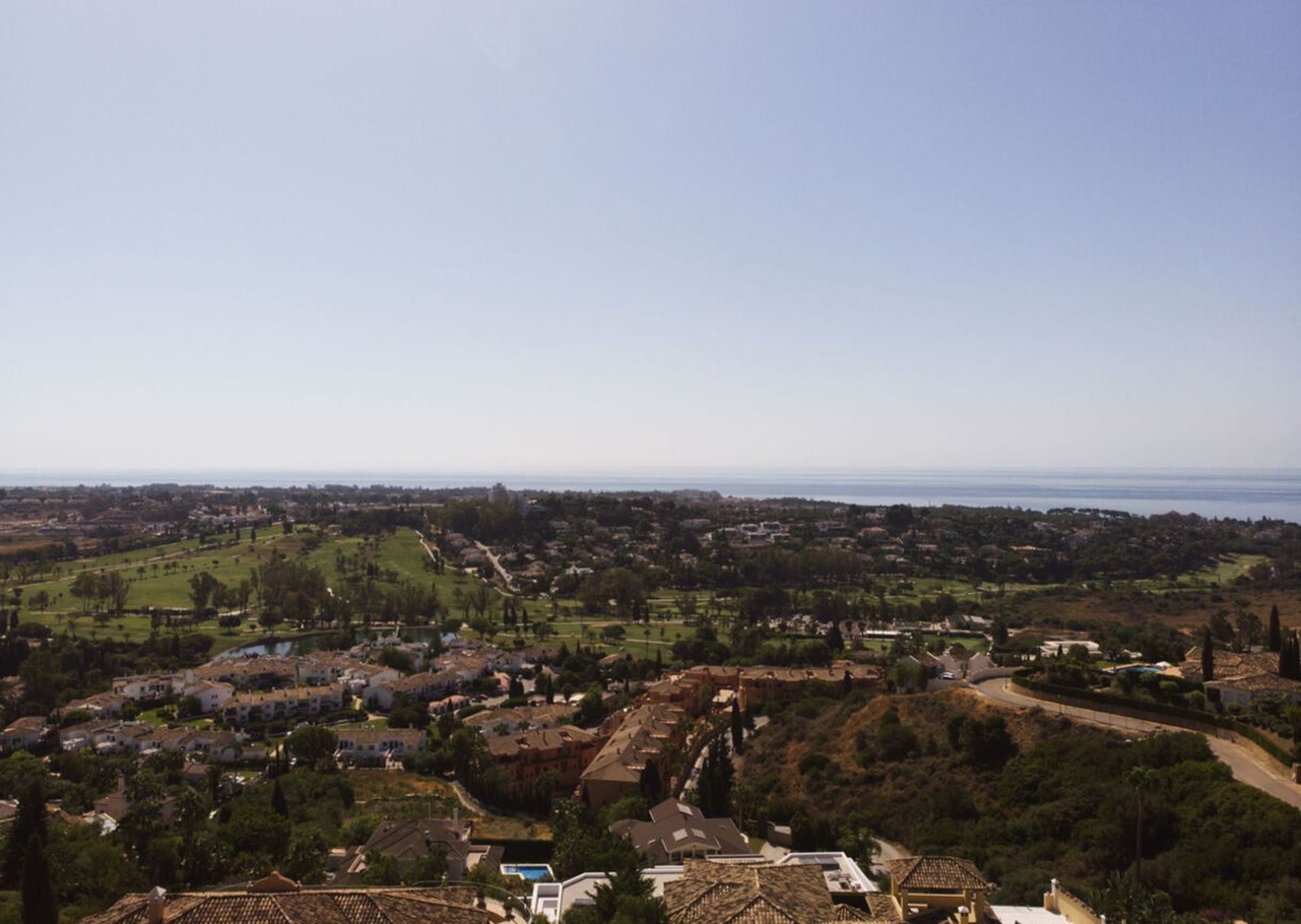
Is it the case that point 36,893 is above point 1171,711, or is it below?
below

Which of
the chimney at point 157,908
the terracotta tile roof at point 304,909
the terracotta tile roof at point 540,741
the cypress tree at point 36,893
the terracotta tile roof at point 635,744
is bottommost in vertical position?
the terracotta tile roof at point 540,741

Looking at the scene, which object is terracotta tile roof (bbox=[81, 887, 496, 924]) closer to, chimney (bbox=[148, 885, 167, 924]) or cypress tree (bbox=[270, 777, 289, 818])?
chimney (bbox=[148, 885, 167, 924])

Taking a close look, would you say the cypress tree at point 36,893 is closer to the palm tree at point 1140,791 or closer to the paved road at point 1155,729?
the palm tree at point 1140,791

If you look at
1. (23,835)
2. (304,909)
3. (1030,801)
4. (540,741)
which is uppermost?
(304,909)

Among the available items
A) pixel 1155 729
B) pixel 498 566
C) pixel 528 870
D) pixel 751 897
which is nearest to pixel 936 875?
pixel 751 897

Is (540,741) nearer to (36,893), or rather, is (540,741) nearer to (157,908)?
(36,893)

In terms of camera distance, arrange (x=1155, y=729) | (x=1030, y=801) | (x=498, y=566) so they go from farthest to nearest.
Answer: (x=498, y=566) < (x=1155, y=729) < (x=1030, y=801)

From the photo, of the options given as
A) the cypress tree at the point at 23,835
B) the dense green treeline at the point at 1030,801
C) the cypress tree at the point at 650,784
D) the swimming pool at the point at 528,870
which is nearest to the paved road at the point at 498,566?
the dense green treeline at the point at 1030,801
